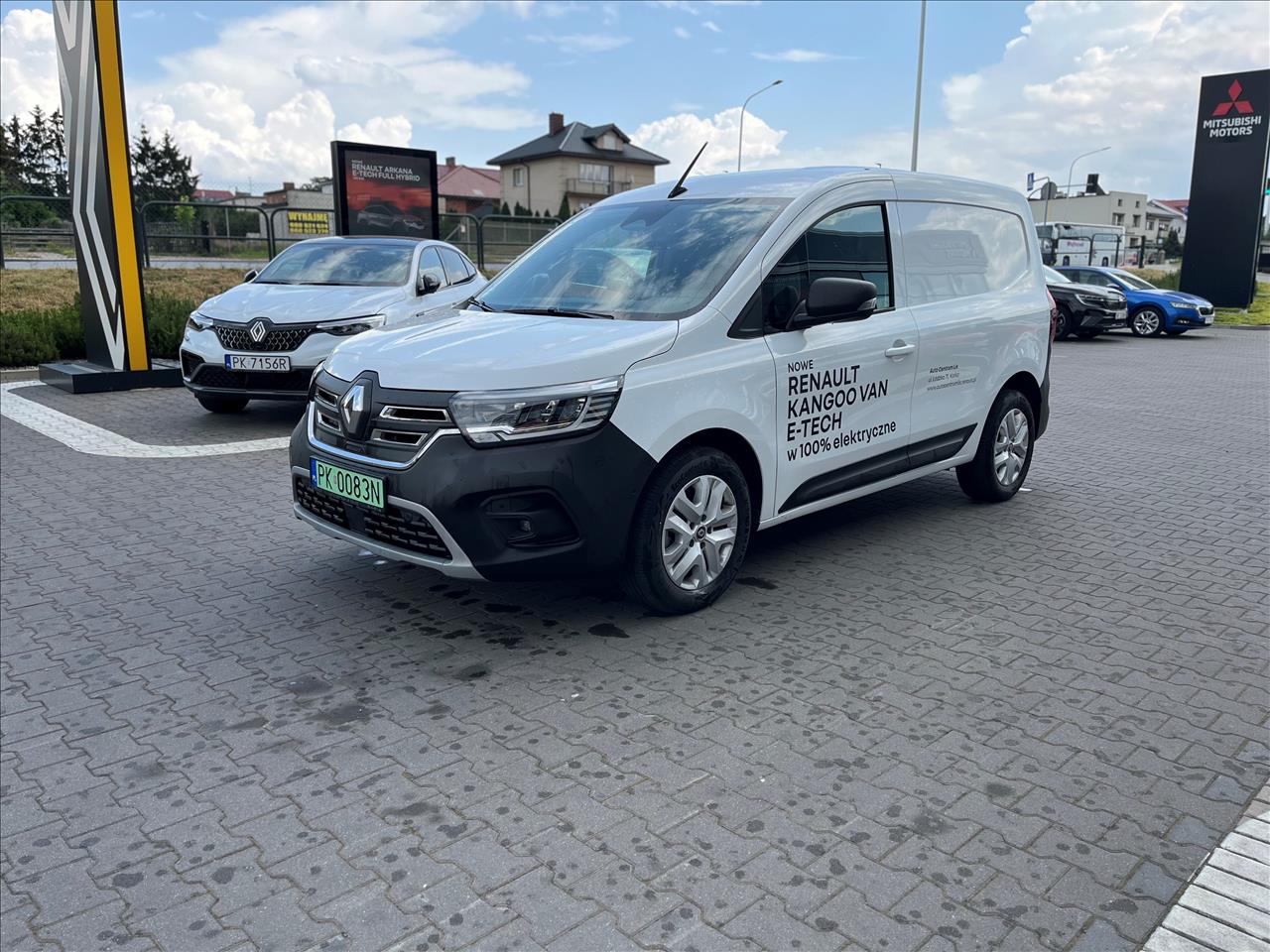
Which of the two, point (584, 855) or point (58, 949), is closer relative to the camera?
point (58, 949)

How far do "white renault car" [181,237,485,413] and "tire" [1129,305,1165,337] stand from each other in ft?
61.1

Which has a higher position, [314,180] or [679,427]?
[314,180]

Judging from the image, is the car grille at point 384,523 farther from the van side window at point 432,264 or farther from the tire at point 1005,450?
the van side window at point 432,264

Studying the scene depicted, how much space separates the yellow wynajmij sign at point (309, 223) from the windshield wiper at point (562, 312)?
20.5 m

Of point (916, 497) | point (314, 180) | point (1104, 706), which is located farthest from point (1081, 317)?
point (314, 180)

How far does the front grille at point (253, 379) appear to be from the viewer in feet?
29.6

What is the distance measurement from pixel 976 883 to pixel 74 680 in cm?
344

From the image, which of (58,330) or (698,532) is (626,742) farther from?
(58,330)

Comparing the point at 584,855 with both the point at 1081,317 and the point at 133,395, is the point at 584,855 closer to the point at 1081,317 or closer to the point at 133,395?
the point at 133,395

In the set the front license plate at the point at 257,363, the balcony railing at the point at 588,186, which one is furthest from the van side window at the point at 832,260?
the balcony railing at the point at 588,186

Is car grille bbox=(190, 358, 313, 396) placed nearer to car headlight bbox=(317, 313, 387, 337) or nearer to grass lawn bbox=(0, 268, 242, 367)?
car headlight bbox=(317, 313, 387, 337)

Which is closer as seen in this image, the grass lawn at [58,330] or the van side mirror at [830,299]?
the van side mirror at [830,299]

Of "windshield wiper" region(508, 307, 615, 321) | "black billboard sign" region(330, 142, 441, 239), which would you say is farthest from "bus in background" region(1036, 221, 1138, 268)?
"windshield wiper" region(508, 307, 615, 321)

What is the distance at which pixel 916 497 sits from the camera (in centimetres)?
709
